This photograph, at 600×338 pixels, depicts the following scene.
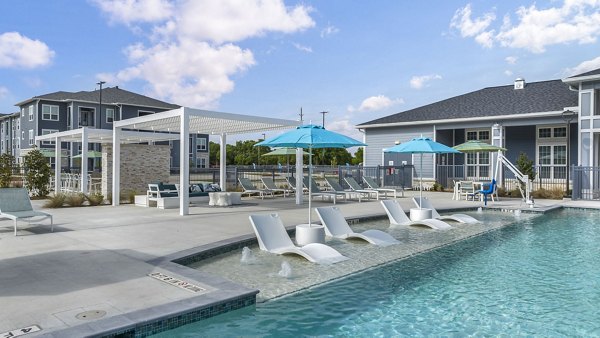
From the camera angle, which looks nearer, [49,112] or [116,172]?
[116,172]

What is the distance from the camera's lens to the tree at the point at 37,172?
17.3 metres

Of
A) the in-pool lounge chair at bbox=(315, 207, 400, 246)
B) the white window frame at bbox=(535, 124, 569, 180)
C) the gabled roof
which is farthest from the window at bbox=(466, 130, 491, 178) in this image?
the gabled roof

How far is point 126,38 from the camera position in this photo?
708 inches

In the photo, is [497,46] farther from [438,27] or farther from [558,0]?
[558,0]

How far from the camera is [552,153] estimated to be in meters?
24.3

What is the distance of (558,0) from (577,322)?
12357 millimetres

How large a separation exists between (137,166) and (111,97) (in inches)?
1209

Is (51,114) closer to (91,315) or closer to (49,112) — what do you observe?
(49,112)

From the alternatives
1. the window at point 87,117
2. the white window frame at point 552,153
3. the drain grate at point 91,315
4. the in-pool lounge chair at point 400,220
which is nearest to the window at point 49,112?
the window at point 87,117

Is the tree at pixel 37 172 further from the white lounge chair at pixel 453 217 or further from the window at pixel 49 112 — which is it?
the window at pixel 49 112

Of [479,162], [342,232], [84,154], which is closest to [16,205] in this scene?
[342,232]

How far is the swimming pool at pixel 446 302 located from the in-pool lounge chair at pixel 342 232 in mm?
1050

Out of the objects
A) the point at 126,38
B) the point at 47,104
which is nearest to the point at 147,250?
the point at 126,38

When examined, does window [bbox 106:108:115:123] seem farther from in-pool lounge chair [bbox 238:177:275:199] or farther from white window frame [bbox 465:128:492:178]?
white window frame [bbox 465:128:492:178]
